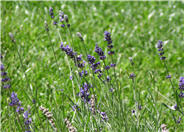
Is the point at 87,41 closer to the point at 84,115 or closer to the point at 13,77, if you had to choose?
the point at 13,77

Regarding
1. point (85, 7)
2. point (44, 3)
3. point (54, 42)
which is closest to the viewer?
point (54, 42)

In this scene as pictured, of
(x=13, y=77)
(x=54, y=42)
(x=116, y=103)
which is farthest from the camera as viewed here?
(x=54, y=42)

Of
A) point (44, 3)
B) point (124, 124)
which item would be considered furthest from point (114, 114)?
point (44, 3)

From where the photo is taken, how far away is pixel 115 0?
5562mm

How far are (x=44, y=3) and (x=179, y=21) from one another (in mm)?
2462

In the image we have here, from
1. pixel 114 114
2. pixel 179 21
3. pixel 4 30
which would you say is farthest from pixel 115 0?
pixel 114 114

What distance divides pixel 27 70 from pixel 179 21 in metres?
3.12

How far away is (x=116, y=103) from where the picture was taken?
193cm

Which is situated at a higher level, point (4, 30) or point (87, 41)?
point (4, 30)

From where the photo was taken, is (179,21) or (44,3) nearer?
(44,3)

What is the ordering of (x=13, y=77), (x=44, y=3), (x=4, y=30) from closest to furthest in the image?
1. (x=13, y=77)
2. (x=4, y=30)
3. (x=44, y=3)

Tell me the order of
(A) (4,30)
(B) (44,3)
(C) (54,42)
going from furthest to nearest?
(B) (44,3), (C) (54,42), (A) (4,30)

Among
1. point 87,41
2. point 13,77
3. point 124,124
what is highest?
point 87,41

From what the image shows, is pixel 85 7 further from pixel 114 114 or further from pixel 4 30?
pixel 114 114
